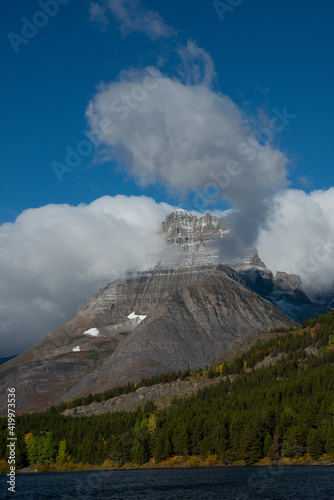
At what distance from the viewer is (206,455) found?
7603 inches

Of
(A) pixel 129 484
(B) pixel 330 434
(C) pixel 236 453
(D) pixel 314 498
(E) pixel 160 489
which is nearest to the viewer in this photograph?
(D) pixel 314 498

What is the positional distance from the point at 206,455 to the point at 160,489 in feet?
176

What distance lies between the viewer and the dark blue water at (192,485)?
127m

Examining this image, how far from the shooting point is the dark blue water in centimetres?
12712

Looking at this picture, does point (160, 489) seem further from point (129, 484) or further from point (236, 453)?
point (236, 453)

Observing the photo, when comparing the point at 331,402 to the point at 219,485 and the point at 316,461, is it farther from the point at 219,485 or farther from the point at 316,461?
the point at 219,485

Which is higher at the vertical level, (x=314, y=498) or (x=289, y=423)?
(x=289, y=423)

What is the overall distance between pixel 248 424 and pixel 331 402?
1219 inches

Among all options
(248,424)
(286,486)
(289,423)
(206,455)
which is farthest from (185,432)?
(286,486)

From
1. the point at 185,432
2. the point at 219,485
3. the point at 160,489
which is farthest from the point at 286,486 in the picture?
the point at 185,432

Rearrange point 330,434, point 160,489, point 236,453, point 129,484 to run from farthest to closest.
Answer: point 236,453
point 330,434
point 129,484
point 160,489

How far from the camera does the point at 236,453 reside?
614ft

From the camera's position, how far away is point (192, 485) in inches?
5802

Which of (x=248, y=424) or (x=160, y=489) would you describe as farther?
(x=248, y=424)
